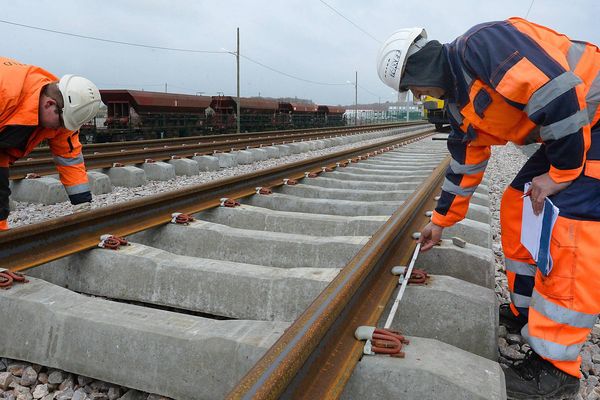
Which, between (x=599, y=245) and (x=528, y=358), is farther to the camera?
(x=528, y=358)

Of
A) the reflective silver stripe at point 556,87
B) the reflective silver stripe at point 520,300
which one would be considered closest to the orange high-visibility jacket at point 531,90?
the reflective silver stripe at point 556,87

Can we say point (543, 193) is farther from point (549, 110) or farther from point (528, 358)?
point (528, 358)

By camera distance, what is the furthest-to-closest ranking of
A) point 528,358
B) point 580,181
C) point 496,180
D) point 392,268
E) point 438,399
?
point 496,180 → point 392,268 → point 528,358 → point 580,181 → point 438,399

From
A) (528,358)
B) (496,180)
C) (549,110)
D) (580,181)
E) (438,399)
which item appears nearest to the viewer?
(438,399)

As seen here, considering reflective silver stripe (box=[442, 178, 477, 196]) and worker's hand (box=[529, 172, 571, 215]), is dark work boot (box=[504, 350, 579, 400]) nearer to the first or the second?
worker's hand (box=[529, 172, 571, 215])

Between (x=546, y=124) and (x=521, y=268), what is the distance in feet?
3.36

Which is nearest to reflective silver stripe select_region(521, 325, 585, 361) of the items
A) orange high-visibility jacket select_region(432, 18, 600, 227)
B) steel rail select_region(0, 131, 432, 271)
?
orange high-visibility jacket select_region(432, 18, 600, 227)

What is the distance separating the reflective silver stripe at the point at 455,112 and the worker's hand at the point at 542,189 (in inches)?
19.9

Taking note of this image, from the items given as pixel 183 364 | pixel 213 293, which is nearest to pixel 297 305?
pixel 213 293

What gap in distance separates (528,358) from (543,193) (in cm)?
76

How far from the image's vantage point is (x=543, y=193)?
6.52ft

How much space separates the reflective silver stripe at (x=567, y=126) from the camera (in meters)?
1.76

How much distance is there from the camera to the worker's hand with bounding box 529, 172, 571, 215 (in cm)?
195

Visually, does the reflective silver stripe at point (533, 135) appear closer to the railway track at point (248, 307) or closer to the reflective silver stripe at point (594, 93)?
the reflective silver stripe at point (594, 93)
